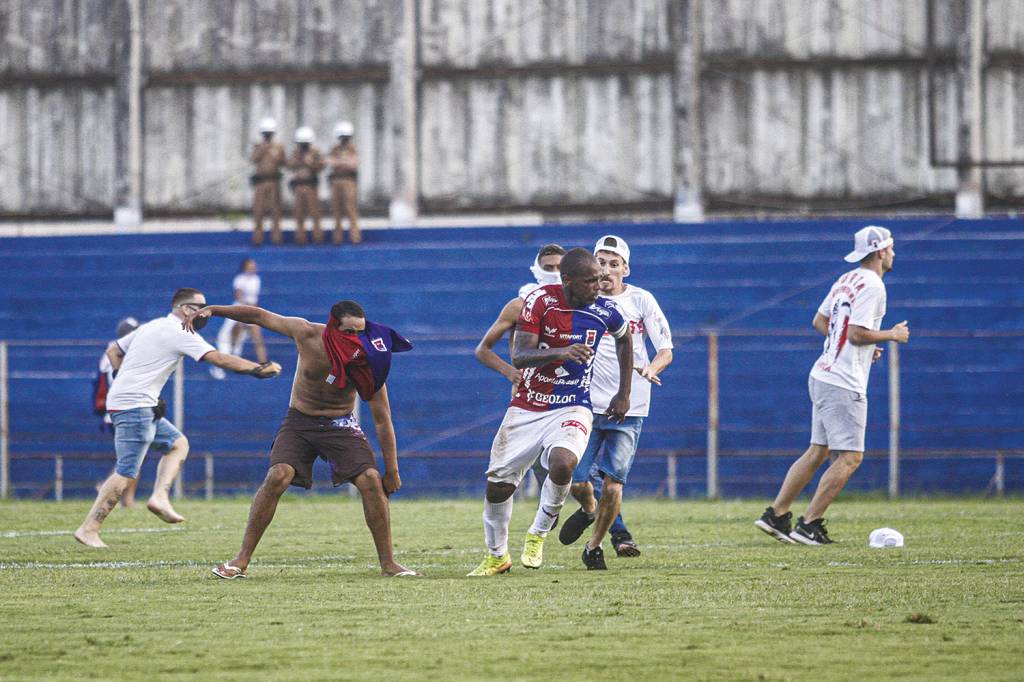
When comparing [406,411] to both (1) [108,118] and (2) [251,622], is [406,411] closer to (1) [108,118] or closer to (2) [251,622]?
(1) [108,118]

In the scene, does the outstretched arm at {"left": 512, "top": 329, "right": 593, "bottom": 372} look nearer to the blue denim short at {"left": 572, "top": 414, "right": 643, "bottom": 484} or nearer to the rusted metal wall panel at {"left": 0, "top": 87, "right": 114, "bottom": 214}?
the blue denim short at {"left": 572, "top": 414, "right": 643, "bottom": 484}

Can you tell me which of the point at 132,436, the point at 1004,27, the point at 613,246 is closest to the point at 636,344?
the point at 613,246

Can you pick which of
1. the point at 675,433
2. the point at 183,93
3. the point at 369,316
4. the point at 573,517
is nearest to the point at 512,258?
the point at 369,316

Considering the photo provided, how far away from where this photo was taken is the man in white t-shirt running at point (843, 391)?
1261 centimetres

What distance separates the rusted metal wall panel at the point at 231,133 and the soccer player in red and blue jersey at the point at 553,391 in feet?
73.0

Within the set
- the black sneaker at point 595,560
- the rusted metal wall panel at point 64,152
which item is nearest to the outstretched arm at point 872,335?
the black sneaker at point 595,560

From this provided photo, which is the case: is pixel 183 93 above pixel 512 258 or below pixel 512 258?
above

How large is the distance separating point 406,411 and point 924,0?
12564mm

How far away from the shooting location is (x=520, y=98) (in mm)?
31891

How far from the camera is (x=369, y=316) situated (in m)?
27.0

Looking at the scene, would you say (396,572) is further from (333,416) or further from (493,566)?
(333,416)

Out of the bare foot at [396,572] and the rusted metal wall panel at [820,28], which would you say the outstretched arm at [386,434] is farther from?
the rusted metal wall panel at [820,28]

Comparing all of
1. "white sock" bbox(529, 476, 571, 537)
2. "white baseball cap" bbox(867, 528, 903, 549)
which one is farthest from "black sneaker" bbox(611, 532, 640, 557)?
"white baseball cap" bbox(867, 528, 903, 549)

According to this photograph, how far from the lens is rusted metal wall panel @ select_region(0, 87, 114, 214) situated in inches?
1307
